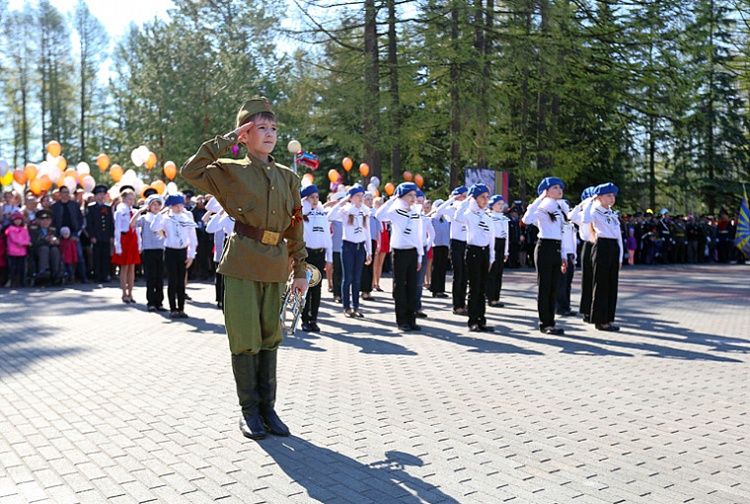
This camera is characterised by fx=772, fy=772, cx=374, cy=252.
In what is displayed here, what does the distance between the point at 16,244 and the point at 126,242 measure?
4.85m

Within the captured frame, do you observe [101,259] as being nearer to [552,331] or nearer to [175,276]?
[175,276]

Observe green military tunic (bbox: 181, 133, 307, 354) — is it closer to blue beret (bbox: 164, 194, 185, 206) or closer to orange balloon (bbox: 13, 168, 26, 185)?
blue beret (bbox: 164, 194, 185, 206)

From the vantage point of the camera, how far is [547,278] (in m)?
11.2

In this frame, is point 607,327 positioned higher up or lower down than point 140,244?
lower down

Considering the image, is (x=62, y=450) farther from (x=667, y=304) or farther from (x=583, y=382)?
(x=667, y=304)

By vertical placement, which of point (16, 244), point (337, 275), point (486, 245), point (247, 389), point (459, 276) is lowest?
point (247, 389)

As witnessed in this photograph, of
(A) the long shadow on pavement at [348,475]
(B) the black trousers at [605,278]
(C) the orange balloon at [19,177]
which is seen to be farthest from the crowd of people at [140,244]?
(A) the long shadow on pavement at [348,475]

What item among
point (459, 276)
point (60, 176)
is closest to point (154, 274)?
point (459, 276)

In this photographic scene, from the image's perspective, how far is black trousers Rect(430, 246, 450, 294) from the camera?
16469 millimetres

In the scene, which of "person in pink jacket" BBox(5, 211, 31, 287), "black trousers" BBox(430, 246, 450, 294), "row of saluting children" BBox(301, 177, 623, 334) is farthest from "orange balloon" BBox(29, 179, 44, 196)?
"row of saluting children" BBox(301, 177, 623, 334)

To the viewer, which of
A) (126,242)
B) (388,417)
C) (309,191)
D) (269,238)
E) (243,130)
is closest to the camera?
(243,130)

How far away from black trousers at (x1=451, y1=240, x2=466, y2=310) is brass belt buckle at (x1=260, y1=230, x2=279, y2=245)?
7928 millimetres

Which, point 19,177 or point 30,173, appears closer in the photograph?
point 30,173

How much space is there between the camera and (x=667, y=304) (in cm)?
1533
